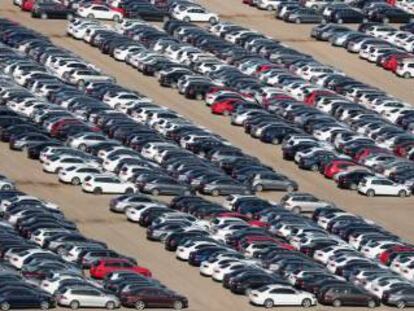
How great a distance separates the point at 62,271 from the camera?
115 m

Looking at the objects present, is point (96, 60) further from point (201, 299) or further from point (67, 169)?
point (201, 299)

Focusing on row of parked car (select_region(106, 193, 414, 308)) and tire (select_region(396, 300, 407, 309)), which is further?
tire (select_region(396, 300, 407, 309))

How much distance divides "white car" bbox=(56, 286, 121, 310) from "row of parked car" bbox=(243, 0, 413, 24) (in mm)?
64410

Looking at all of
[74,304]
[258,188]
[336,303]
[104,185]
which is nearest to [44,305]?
[74,304]

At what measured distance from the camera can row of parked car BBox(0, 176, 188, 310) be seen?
113 m

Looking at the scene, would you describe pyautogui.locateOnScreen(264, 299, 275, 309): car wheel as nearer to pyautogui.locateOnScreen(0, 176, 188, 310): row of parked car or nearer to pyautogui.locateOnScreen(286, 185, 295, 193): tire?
pyautogui.locateOnScreen(0, 176, 188, 310): row of parked car

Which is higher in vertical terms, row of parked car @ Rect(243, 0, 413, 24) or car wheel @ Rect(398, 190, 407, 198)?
row of parked car @ Rect(243, 0, 413, 24)

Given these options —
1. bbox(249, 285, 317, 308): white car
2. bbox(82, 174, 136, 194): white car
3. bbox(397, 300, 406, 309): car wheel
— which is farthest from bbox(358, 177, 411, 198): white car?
bbox(249, 285, 317, 308): white car

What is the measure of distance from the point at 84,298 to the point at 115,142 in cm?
2777

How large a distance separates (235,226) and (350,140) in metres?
20.5

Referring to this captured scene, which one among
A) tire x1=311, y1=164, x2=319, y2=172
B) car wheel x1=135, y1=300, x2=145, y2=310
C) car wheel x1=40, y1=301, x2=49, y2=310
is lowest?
tire x1=311, y1=164, x2=319, y2=172

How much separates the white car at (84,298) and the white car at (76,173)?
21.1 meters

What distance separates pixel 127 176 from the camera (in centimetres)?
13550

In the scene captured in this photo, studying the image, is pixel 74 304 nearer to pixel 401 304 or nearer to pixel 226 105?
pixel 401 304
